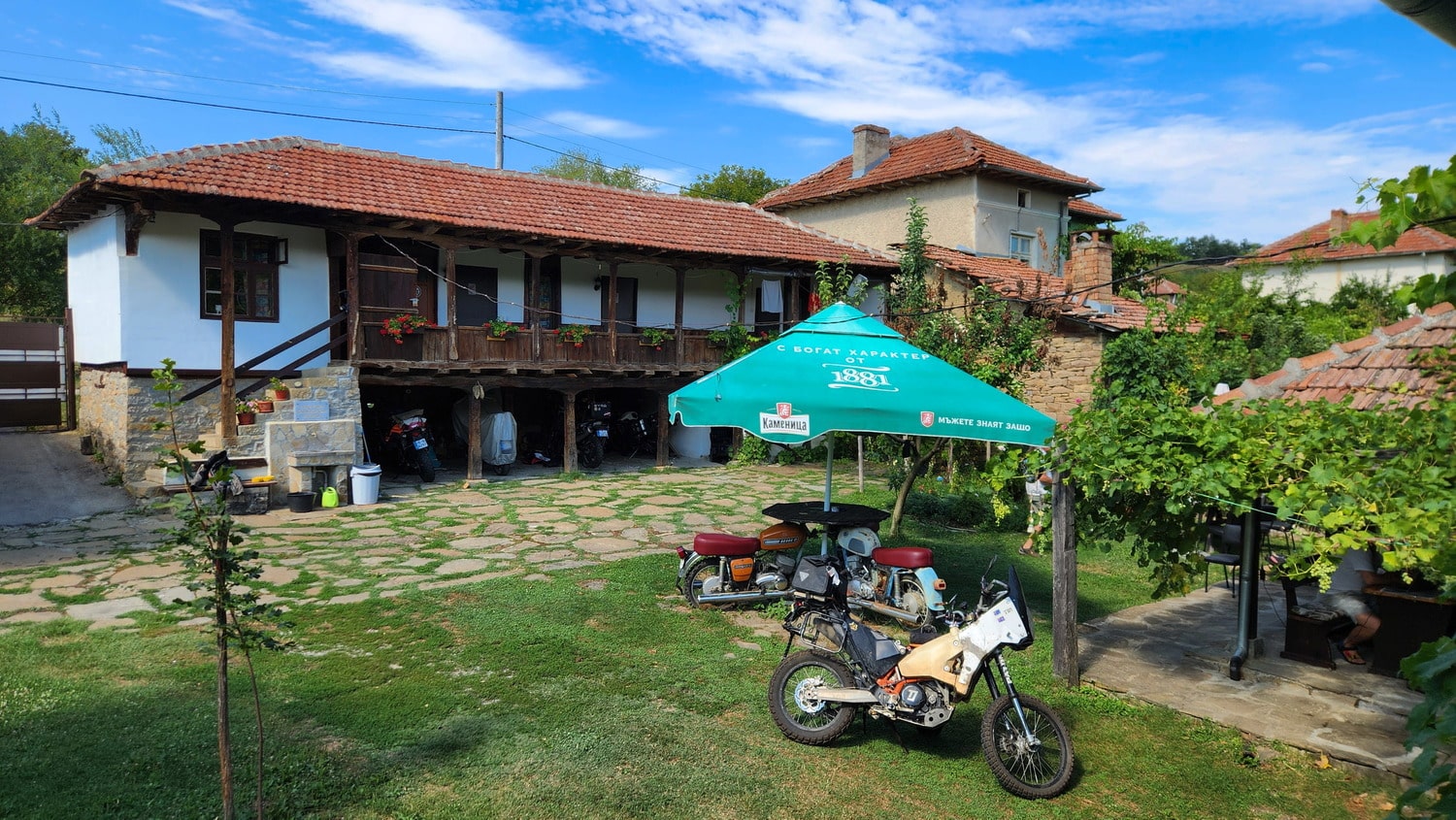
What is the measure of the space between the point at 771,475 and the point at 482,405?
5.58 m

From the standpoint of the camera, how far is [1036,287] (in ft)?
58.3

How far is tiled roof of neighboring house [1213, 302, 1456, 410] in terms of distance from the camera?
281 inches

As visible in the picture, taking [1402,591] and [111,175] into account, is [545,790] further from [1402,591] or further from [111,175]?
[111,175]

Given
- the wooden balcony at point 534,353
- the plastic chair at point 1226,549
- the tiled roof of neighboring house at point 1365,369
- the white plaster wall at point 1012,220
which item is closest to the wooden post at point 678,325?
the wooden balcony at point 534,353

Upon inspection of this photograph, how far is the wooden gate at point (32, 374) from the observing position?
15453 millimetres

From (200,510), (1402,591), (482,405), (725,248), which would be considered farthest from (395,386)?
(1402,591)

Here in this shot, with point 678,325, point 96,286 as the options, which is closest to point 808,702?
point 678,325

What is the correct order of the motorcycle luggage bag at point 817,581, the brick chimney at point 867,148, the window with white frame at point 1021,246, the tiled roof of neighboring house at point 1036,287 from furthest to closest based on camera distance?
the brick chimney at point 867,148, the window with white frame at point 1021,246, the tiled roof of neighboring house at point 1036,287, the motorcycle luggage bag at point 817,581

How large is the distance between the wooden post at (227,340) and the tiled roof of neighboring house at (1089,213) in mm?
20492

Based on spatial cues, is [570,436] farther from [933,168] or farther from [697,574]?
[933,168]

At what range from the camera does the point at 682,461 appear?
17.5 m

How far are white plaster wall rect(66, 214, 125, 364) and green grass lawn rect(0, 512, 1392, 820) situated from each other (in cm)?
786

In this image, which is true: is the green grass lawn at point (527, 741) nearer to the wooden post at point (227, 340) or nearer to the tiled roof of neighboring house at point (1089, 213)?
the wooden post at point (227, 340)

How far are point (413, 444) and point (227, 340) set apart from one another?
3.07 metres
